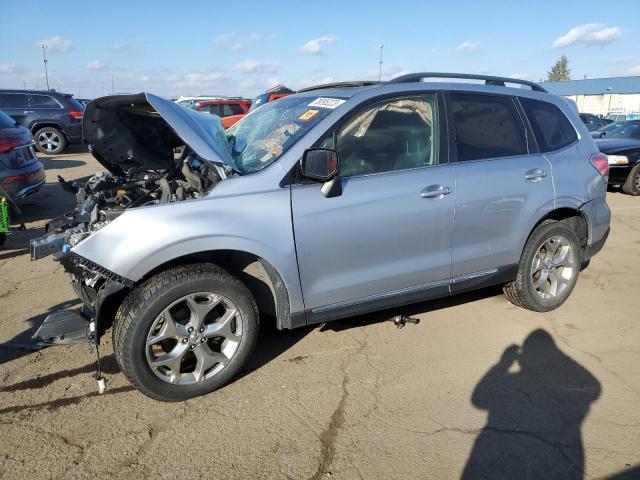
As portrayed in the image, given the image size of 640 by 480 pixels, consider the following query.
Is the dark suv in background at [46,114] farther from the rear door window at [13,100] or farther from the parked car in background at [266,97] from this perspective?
the parked car in background at [266,97]

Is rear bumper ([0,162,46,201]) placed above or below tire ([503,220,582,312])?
above

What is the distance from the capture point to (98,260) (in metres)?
2.68

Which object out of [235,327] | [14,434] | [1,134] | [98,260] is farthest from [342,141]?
[1,134]

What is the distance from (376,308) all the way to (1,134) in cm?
557

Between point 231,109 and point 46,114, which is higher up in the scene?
point 231,109

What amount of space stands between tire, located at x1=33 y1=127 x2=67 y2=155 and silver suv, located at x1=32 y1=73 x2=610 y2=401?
1267 centimetres

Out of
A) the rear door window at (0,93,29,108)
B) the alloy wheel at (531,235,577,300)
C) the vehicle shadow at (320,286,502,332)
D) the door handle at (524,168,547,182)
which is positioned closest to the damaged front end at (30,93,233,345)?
the vehicle shadow at (320,286,502,332)

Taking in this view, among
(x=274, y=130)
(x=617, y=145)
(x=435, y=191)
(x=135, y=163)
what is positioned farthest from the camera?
(x=617, y=145)

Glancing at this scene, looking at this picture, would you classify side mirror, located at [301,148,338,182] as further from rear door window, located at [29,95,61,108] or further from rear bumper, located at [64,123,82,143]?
rear door window, located at [29,95,61,108]

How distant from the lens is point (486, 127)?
3.76 metres

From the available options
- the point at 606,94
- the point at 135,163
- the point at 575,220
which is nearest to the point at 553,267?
the point at 575,220

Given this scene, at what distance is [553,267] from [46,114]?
589 inches

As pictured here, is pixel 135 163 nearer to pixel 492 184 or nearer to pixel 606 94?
pixel 492 184

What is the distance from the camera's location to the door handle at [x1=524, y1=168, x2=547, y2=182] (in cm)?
380
